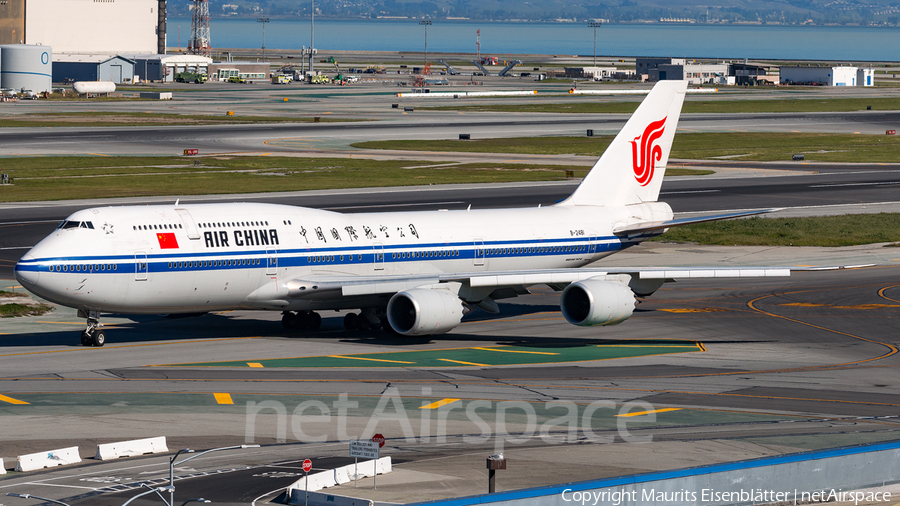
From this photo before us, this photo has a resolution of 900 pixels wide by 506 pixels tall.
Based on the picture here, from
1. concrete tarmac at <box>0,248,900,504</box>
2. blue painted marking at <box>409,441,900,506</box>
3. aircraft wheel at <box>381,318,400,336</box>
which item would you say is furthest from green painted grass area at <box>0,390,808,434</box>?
aircraft wheel at <box>381,318,400,336</box>

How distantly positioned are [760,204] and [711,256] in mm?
24740

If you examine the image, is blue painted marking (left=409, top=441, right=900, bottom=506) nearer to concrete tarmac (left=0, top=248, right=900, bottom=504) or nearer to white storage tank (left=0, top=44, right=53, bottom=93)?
concrete tarmac (left=0, top=248, right=900, bottom=504)

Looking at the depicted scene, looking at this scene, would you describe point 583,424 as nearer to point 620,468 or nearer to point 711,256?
point 620,468

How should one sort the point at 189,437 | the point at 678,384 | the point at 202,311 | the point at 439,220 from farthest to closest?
the point at 439,220 < the point at 202,311 < the point at 678,384 < the point at 189,437

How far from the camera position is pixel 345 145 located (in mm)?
133000

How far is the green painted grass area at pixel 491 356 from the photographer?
40.4 metres

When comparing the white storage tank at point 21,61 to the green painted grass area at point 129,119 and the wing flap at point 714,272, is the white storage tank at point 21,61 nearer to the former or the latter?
the green painted grass area at point 129,119

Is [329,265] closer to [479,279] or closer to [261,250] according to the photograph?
[261,250]

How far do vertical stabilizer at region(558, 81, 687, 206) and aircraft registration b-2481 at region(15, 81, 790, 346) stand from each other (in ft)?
5.82

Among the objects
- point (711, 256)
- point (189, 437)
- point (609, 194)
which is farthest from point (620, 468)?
point (711, 256)

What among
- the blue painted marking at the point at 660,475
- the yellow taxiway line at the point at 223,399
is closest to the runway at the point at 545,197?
the yellow taxiway line at the point at 223,399

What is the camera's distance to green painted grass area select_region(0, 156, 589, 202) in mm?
92125

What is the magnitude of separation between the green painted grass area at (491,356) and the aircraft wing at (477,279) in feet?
8.55

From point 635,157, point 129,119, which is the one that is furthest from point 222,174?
point 129,119
